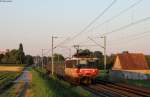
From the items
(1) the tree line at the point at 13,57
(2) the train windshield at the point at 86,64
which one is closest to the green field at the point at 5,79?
(2) the train windshield at the point at 86,64

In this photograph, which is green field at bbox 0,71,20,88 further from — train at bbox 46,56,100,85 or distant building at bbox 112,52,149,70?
distant building at bbox 112,52,149,70

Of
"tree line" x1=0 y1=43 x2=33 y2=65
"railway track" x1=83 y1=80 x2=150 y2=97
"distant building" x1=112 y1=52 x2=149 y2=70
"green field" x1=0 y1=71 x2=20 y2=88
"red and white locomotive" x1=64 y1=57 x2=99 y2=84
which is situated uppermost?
"tree line" x1=0 y1=43 x2=33 y2=65

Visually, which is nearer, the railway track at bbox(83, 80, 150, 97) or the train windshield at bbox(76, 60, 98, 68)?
the railway track at bbox(83, 80, 150, 97)

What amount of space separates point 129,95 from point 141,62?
61.8 metres

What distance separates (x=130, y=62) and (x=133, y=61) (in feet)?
2.82

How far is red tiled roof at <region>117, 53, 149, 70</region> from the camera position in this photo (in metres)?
85.8

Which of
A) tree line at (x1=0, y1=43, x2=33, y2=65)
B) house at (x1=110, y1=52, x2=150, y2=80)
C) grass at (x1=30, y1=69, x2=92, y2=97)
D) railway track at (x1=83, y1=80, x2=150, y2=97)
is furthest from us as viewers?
tree line at (x1=0, y1=43, x2=33, y2=65)

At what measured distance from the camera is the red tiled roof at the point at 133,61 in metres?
85.8

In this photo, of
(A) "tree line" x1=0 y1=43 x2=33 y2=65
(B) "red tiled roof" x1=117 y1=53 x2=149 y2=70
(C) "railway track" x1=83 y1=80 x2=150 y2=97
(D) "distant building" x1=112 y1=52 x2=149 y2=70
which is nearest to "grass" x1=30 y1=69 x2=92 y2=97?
(C) "railway track" x1=83 y1=80 x2=150 y2=97

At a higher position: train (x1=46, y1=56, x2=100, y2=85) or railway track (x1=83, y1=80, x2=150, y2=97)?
train (x1=46, y1=56, x2=100, y2=85)

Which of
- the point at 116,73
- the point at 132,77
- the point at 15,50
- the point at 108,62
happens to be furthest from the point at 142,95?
the point at 15,50

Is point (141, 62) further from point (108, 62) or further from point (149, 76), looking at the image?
point (149, 76)

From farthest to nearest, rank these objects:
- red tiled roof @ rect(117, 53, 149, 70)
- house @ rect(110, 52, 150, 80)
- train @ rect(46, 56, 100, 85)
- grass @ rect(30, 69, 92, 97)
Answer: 1. red tiled roof @ rect(117, 53, 149, 70)
2. house @ rect(110, 52, 150, 80)
3. train @ rect(46, 56, 100, 85)
4. grass @ rect(30, 69, 92, 97)

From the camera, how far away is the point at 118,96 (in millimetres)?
27016
